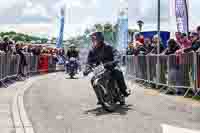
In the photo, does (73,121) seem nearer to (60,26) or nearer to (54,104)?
(54,104)

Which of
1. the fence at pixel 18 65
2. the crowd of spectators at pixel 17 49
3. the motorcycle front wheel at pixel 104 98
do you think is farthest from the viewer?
the crowd of spectators at pixel 17 49

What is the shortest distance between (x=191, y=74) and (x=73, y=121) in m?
5.18

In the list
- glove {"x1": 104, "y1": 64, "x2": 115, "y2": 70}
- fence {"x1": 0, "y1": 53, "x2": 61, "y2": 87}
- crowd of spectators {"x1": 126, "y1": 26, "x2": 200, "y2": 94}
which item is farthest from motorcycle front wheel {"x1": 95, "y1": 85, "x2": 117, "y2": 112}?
fence {"x1": 0, "y1": 53, "x2": 61, "y2": 87}

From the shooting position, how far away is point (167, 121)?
9453 mm

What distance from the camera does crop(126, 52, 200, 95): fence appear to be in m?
13.3

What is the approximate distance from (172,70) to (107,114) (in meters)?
4.93

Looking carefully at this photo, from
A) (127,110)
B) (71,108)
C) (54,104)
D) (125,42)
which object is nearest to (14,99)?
(54,104)

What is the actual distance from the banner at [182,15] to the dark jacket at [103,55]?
8.42 metres

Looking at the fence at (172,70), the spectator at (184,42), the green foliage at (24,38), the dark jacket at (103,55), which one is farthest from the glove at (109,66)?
the green foliage at (24,38)

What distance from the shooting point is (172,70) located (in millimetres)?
14828

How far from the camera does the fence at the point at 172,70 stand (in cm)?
1330

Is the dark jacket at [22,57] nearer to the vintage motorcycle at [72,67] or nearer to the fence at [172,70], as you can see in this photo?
the vintage motorcycle at [72,67]

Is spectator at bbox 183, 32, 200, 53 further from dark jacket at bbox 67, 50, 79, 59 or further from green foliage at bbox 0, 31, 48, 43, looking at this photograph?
green foliage at bbox 0, 31, 48, 43

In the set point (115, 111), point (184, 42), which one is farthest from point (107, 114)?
point (184, 42)
